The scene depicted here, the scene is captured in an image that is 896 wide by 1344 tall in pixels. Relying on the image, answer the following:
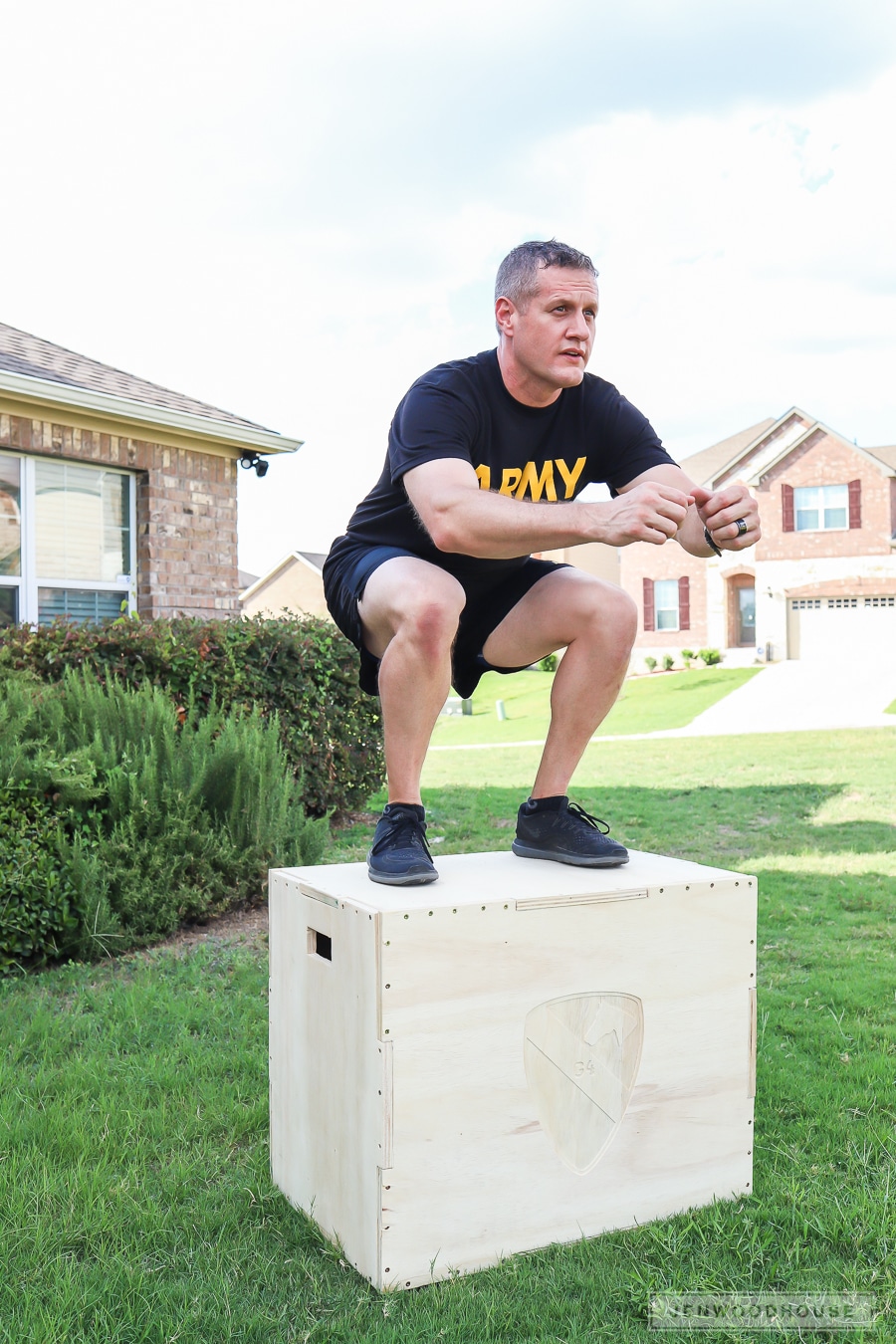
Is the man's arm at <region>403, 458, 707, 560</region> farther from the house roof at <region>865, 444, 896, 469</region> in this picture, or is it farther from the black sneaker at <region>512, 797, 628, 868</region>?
the house roof at <region>865, 444, 896, 469</region>

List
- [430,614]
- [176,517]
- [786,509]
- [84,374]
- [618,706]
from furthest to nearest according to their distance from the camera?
[786,509]
[618,706]
[176,517]
[84,374]
[430,614]

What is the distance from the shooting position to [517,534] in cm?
221

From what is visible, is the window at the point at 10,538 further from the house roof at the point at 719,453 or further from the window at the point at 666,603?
the house roof at the point at 719,453

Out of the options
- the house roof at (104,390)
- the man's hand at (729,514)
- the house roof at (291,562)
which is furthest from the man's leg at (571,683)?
the house roof at (291,562)

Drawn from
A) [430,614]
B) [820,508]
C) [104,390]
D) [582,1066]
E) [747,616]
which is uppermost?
[820,508]

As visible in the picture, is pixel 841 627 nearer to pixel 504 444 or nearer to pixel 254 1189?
pixel 504 444

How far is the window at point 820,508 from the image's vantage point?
25500 mm

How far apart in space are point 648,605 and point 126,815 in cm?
2432

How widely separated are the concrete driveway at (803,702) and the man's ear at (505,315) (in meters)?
12.5

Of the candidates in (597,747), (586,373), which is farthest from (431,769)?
(586,373)

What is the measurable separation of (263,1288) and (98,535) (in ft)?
23.8

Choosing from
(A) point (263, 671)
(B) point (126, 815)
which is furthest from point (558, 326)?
(A) point (263, 671)

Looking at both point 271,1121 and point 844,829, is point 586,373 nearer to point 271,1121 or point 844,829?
point 271,1121

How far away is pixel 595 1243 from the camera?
214 cm
